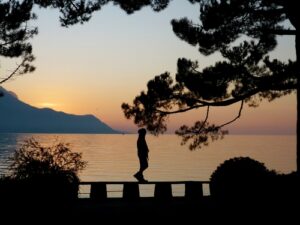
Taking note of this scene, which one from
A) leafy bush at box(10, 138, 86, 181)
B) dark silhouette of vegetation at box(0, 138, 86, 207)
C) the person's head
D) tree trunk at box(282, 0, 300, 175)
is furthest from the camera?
the person's head

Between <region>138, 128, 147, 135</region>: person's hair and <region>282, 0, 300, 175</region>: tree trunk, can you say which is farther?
<region>138, 128, 147, 135</region>: person's hair

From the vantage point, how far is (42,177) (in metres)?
13.0

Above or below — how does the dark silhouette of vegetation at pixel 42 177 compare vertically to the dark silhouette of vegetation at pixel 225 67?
below

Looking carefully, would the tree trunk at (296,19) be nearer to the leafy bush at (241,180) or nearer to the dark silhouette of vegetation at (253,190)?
the leafy bush at (241,180)

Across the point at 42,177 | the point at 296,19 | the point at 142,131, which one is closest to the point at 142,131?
the point at 142,131

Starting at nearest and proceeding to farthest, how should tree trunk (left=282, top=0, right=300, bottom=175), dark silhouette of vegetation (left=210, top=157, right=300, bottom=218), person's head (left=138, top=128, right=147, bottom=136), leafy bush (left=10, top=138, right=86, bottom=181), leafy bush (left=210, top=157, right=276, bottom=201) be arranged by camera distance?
dark silhouette of vegetation (left=210, top=157, right=300, bottom=218) < leafy bush (left=210, top=157, right=276, bottom=201) < leafy bush (left=10, top=138, right=86, bottom=181) < tree trunk (left=282, top=0, right=300, bottom=175) < person's head (left=138, top=128, right=147, bottom=136)

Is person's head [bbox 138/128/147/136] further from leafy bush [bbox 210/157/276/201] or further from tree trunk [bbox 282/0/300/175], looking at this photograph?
tree trunk [bbox 282/0/300/175]

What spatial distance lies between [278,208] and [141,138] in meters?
6.99

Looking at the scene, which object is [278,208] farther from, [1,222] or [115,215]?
[1,222]

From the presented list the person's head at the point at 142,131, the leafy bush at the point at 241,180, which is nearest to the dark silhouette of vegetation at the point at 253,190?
the leafy bush at the point at 241,180

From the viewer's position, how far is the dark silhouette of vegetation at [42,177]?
12039 millimetres

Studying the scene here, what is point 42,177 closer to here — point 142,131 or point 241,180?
point 241,180

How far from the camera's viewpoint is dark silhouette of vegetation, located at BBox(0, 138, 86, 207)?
1204 centimetres

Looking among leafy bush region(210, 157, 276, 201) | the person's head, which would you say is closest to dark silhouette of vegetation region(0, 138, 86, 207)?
the person's head
